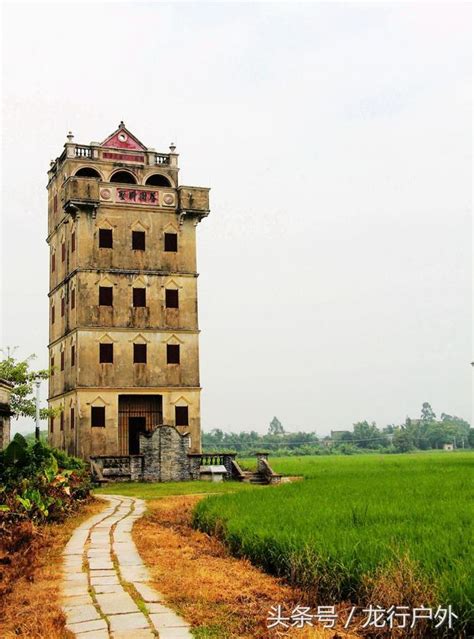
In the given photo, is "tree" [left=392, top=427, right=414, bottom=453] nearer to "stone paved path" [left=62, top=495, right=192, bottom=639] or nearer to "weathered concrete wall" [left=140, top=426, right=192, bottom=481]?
"weathered concrete wall" [left=140, top=426, right=192, bottom=481]

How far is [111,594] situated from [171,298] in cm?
2414

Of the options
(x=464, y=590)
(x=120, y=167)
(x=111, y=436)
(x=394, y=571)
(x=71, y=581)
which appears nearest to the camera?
(x=464, y=590)

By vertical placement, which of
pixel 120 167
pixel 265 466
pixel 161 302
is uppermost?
pixel 120 167

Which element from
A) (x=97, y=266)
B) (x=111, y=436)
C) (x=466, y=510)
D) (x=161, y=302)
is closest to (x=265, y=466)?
(x=111, y=436)

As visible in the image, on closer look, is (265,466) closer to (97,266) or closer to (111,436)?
(111,436)

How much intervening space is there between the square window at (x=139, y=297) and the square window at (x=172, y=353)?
216 cm

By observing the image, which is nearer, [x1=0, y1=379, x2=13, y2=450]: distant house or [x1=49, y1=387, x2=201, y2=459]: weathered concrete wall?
[x1=0, y1=379, x2=13, y2=450]: distant house

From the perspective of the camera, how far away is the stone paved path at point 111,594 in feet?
19.9

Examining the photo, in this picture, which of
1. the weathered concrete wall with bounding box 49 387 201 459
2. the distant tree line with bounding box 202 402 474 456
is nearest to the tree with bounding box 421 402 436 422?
the distant tree line with bounding box 202 402 474 456

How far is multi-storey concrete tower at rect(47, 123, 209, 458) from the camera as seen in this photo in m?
29.6

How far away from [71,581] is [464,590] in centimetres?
450

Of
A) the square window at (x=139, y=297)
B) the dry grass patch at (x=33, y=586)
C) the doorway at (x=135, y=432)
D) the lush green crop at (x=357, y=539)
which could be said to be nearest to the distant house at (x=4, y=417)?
the dry grass patch at (x=33, y=586)

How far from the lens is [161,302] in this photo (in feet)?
101

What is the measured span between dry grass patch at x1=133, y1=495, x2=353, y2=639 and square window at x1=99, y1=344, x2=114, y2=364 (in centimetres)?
1854
